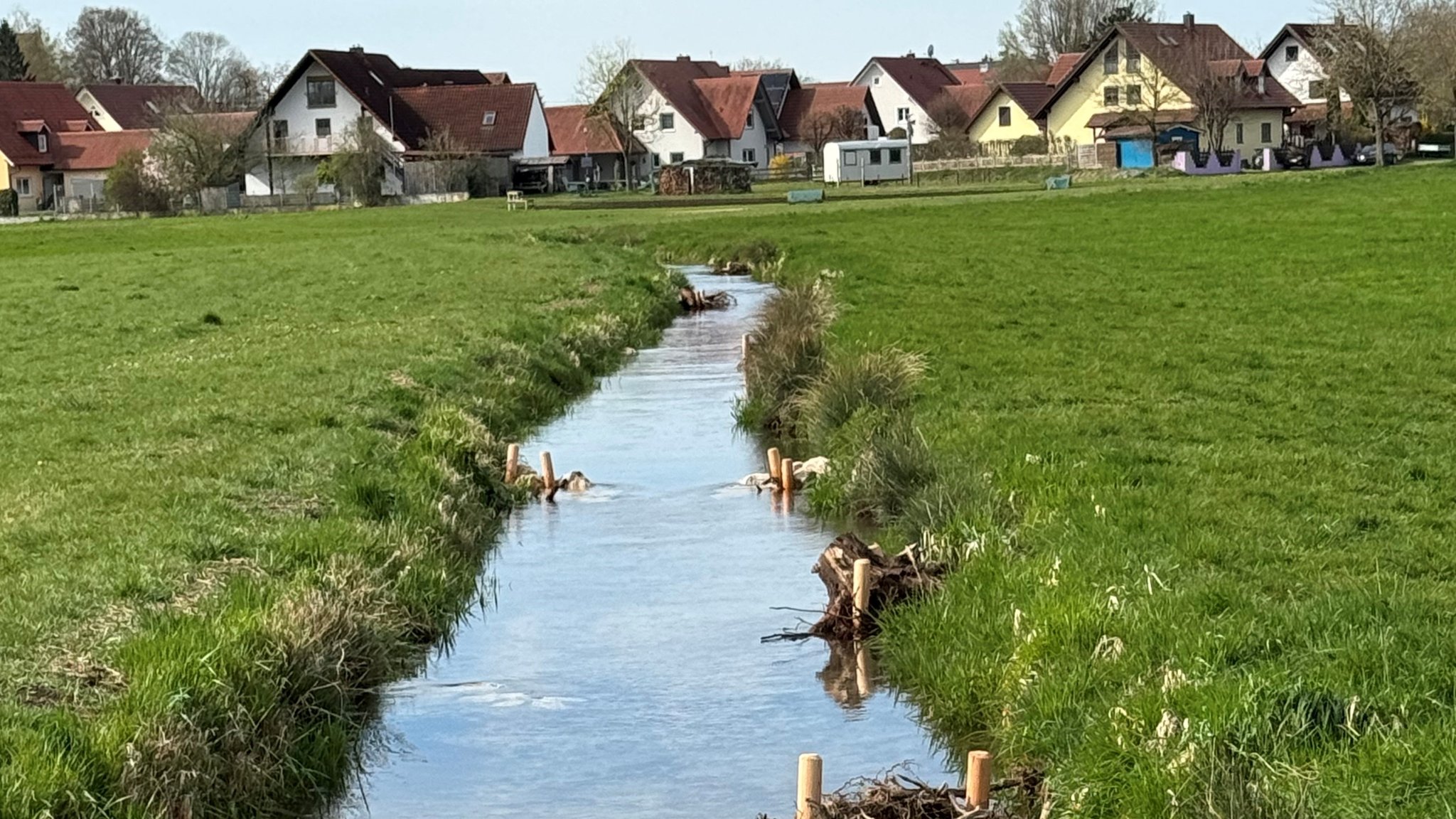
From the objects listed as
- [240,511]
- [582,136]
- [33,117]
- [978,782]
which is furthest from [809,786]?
[33,117]

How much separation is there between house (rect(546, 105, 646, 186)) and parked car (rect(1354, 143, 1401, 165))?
38.7 metres

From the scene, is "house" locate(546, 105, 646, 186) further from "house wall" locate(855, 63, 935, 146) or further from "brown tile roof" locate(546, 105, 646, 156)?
"house wall" locate(855, 63, 935, 146)

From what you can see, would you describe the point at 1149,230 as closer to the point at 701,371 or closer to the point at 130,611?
the point at 701,371

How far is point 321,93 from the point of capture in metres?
94.7

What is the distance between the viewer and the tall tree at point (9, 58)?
124 m

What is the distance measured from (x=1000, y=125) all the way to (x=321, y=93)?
38.8 metres

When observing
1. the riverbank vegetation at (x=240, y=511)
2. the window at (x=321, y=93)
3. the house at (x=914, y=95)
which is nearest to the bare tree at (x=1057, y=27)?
the house at (x=914, y=95)

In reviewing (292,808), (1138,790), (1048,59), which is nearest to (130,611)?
(292,808)

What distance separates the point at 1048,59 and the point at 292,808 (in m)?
131

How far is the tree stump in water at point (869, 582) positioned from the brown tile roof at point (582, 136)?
8940cm

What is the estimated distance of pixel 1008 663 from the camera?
1014 cm

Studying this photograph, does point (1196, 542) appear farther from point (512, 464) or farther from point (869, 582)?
point (512, 464)

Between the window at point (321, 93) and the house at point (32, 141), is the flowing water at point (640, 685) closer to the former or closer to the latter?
the window at point (321, 93)

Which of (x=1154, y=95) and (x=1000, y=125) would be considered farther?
(x=1000, y=125)
